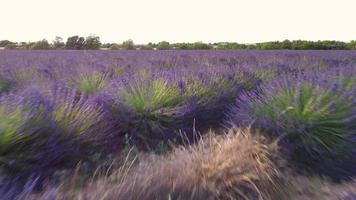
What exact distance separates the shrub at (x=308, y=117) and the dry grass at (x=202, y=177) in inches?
24.2

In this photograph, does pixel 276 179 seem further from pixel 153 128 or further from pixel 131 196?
pixel 153 128

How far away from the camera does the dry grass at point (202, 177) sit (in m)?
2.46

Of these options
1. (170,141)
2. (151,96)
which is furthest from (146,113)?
(170,141)

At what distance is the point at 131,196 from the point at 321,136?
2.51 metres

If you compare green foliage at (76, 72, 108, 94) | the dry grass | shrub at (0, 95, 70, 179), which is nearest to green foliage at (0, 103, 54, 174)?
shrub at (0, 95, 70, 179)

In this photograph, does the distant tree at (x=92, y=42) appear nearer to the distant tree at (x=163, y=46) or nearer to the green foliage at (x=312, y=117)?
the distant tree at (x=163, y=46)

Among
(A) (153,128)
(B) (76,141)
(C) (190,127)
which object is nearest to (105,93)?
(A) (153,128)

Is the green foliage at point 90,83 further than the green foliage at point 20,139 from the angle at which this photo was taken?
Yes

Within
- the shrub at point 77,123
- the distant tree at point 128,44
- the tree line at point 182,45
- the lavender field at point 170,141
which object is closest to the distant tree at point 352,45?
the tree line at point 182,45

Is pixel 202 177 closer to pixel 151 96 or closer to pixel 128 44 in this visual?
pixel 151 96

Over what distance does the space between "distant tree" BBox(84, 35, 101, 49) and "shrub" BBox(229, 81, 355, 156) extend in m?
51.5

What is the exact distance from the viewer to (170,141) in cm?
443

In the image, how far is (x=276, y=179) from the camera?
340cm

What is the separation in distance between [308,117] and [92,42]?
5419 centimetres
